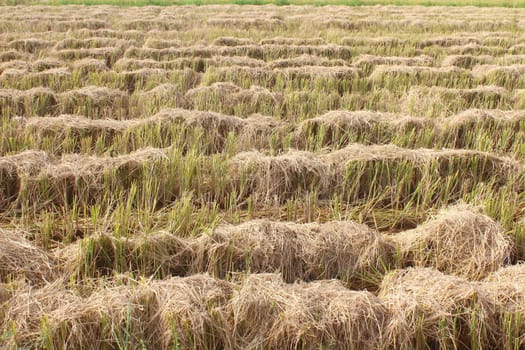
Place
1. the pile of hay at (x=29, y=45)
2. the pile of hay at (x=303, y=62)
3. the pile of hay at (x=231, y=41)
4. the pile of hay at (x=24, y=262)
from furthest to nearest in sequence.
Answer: the pile of hay at (x=231, y=41), the pile of hay at (x=29, y=45), the pile of hay at (x=303, y=62), the pile of hay at (x=24, y=262)

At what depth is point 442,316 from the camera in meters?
1.88

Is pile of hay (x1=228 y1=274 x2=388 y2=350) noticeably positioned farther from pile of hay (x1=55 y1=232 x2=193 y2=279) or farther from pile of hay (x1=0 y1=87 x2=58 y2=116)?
pile of hay (x1=0 y1=87 x2=58 y2=116)

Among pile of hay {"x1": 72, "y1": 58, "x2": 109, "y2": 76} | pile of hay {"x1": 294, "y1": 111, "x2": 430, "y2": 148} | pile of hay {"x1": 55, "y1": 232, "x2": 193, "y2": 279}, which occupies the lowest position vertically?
pile of hay {"x1": 55, "y1": 232, "x2": 193, "y2": 279}

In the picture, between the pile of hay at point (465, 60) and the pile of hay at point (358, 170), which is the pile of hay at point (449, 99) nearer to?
the pile of hay at point (358, 170)

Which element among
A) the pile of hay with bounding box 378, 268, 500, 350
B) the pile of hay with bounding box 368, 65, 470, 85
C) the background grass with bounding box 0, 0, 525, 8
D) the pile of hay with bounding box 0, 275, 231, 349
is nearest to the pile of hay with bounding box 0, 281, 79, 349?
the pile of hay with bounding box 0, 275, 231, 349

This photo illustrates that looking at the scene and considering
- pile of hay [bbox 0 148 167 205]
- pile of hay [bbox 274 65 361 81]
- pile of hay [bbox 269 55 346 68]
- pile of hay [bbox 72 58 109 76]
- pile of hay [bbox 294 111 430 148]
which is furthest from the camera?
pile of hay [bbox 269 55 346 68]

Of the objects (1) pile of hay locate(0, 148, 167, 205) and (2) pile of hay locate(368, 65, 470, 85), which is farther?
(2) pile of hay locate(368, 65, 470, 85)

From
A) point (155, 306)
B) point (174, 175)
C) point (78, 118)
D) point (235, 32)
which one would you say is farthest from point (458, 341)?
point (235, 32)

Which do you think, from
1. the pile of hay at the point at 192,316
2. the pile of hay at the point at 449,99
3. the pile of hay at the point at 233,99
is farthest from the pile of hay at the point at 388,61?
the pile of hay at the point at 192,316

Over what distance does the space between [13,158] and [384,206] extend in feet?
7.27

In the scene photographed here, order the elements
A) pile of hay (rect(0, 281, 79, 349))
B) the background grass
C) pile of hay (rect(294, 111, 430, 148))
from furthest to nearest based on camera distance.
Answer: the background grass → pile of hay (rect(294, 111, 430, 148)) → pile of hay (rect(0, 281, 79, 349))

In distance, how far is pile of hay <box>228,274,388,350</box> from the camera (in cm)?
180

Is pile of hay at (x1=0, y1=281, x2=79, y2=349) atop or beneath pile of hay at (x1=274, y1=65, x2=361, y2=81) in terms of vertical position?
beneath

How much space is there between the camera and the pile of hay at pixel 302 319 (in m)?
1.80
